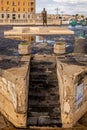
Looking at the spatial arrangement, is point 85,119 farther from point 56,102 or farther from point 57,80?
point 57,80

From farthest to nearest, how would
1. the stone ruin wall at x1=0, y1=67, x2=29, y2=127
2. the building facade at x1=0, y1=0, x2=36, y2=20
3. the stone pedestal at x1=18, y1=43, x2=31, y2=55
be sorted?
the building facade at x1=0, y1=0, x2=36, y2=20, the stone pedestal at x1=18, y1=43, x2=31, y2=55, the stone ruin wall at x1=0, y1=67, x2=29, y2=127

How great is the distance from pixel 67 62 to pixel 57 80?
147 centimetres

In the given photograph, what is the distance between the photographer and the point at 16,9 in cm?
11756

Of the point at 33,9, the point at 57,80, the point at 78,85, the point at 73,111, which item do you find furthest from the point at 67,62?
the point at 33,9

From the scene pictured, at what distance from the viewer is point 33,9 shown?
120 m

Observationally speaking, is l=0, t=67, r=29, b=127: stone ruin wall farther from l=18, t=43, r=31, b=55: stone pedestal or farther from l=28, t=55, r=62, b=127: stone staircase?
l=18, t=43, r=31, b=55: stone pedestal

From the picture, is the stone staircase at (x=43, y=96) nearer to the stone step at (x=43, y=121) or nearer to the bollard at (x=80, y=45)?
the stone step at (x=43, y=121)

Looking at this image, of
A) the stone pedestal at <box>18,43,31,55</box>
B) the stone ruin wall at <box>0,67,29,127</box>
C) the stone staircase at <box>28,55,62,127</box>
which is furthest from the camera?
the stone pedestal at <box>18,43,31,55</box>

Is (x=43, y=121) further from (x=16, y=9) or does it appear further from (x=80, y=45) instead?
(x=16, y=9)

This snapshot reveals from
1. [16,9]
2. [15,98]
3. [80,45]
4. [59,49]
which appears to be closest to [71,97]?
[15,98]

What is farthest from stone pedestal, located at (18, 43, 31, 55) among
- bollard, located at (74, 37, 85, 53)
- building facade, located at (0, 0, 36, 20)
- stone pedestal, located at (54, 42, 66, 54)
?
building facade, located at (0, 0, 36, 20)

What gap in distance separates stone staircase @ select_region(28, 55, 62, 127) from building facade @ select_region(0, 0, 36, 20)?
10041 cm

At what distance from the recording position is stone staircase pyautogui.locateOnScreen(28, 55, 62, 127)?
45.5 feet

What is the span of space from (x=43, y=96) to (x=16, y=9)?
106931 mm
